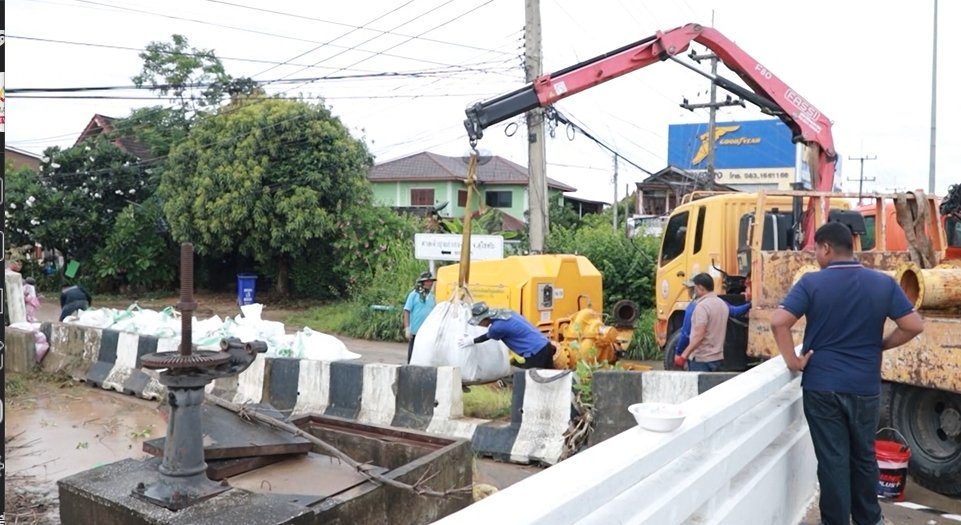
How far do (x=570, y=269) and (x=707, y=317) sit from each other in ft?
11.6

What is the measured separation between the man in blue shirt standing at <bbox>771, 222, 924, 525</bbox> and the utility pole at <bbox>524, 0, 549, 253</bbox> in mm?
10484

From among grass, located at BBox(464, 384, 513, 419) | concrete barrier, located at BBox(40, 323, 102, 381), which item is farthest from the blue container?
grass, located at BBox(464, 384, 513, 419)

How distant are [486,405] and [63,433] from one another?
4203 mm

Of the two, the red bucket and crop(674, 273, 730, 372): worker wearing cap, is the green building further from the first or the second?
the red bucket

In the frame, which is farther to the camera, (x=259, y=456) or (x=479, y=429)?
(x=479, y=429)

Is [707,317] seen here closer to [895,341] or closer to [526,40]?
[895,341]

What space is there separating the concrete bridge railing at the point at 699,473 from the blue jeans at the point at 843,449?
157mm

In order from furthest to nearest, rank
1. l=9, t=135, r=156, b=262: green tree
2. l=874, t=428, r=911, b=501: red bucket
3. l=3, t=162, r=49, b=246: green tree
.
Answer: l=9, t=135, r=156, b=262: green tree → l=3, t=162, r=49, b=246: green tree → l=874, t=428, r=911, b=501: red bucket

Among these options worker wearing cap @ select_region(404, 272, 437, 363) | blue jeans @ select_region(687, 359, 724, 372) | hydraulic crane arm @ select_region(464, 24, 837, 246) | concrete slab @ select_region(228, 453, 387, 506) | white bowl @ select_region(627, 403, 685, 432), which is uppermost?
hydraulic crane arm @ select_region(464, 24, 837, 246)

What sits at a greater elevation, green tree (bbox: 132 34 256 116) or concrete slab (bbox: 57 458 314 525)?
green tree (bbox: 132 34 256 116)

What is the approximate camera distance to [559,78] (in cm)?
1048

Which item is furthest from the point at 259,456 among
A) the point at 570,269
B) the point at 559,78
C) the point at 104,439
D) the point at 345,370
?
the point at 559,78

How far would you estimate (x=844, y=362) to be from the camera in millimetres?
3814

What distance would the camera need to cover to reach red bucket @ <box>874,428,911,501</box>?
5363 millimetres
